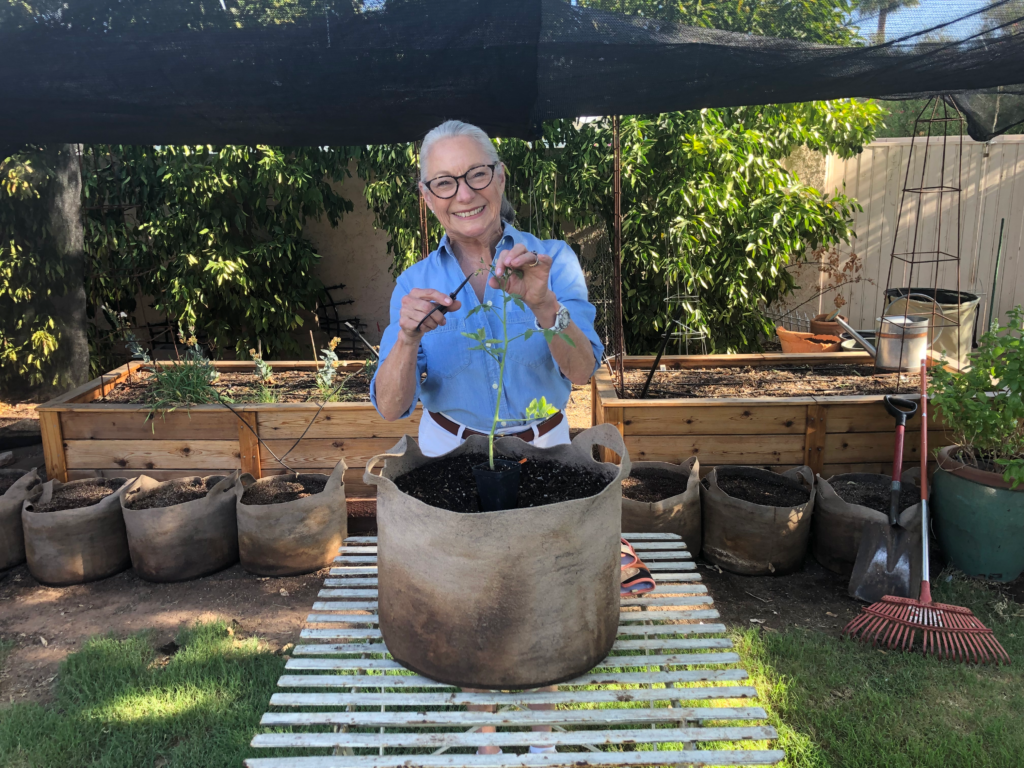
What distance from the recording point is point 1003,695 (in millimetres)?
2340

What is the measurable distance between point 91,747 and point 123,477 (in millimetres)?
1549

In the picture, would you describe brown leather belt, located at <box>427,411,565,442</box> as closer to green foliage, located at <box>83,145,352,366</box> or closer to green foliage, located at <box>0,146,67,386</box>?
green foliage, located at <box>0,146,67,386</box>

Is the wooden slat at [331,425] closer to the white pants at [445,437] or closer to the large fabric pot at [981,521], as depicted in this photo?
the white pants at [445,437]

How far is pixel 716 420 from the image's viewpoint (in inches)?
132

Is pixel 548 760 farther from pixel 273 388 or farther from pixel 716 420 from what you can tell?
pixel 273 388

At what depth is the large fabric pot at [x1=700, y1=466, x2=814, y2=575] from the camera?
9.91 ft

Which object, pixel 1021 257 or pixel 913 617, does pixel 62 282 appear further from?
pixel 1021 257

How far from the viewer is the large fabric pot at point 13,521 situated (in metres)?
3.17

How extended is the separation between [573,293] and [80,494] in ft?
8.98

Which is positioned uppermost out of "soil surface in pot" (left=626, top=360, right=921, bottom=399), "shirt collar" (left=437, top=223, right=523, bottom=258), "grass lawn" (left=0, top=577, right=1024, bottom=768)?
"shirt collar" (left=437, top=223, right=523, bottom=258)

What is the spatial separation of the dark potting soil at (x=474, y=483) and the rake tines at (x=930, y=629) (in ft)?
5.72

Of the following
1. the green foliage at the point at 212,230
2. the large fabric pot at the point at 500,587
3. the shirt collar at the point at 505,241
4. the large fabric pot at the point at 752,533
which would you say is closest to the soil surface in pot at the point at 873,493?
the large fabric pot at the point at 752,533

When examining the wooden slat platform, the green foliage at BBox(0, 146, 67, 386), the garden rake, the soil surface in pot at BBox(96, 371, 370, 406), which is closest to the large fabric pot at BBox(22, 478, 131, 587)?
the soil surface in pot at BBox(96, 371, 370, 406)

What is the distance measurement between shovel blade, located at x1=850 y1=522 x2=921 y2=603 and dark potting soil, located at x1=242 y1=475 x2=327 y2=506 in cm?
227
